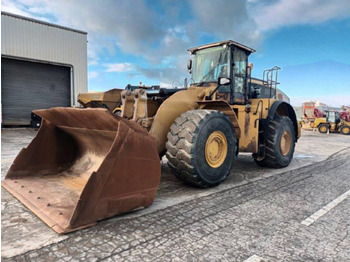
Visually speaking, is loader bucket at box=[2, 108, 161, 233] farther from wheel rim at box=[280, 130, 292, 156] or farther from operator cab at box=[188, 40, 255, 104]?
wheel rim at box=[280, 130, 292, 156]

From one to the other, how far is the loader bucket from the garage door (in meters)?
11.4

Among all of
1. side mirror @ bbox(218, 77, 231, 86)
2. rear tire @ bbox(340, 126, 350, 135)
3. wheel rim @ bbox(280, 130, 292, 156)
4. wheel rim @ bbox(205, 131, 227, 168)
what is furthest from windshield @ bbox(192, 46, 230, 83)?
rear tire @ bbox(340, 126, 350, 135)

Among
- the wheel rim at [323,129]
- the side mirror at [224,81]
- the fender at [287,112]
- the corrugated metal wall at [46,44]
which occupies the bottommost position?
the wheel rim at [323,129]

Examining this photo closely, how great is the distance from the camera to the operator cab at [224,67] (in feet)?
17.9

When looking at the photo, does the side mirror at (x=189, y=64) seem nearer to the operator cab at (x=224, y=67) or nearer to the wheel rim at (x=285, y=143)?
the operator cab at (x=224, y=67)

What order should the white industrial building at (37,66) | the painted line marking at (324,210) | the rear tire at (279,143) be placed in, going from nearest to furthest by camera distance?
the painted line marking at (324,210) → the rear tire at (279,143) → the white industrial building at (37,66)

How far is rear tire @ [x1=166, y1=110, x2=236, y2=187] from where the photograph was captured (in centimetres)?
387

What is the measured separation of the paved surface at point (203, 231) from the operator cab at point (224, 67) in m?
2.13

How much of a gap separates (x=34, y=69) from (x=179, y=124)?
44.7ft

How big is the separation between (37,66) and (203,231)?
1506 cm

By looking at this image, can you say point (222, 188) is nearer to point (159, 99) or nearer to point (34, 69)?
point (159, 99)

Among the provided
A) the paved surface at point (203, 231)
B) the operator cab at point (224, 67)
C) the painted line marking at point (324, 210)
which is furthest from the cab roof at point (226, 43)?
the painted line marking at point (324, 210)

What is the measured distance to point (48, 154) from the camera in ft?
14.4

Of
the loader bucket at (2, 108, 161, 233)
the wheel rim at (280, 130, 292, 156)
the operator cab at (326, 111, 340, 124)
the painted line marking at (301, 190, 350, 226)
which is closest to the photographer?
the loader bucket at (2, 108, 161, 233)
